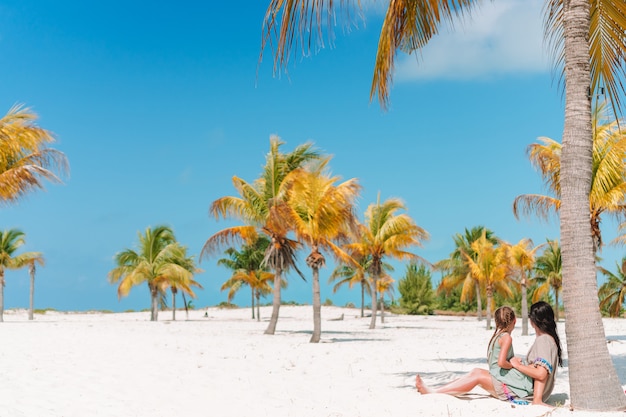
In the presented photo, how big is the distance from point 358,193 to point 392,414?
12.6 m

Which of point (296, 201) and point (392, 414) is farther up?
point (296, 201)

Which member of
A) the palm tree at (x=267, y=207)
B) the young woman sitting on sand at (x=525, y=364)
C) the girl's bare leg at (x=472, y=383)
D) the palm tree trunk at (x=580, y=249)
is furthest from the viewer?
the palm tree at (x=267, y=207)

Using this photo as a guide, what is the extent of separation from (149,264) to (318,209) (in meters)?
19.6

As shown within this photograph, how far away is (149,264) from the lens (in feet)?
117

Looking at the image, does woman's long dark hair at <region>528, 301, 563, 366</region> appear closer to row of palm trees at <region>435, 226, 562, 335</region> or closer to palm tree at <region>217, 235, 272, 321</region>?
row of palm trees at <region>435, 226, 562, 335</region>

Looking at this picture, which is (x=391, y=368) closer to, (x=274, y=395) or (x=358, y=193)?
(x=274, y=395)

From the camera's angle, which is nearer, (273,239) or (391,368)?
(391,368)

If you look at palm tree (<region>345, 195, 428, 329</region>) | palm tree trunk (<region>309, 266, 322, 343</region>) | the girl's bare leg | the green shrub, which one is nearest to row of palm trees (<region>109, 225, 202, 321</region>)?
palm tree (<region>345, 195, 428, 329</region>)

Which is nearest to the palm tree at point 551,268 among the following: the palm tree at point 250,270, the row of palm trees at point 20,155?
the palm tree at point 250,270

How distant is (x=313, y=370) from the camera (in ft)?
40.7

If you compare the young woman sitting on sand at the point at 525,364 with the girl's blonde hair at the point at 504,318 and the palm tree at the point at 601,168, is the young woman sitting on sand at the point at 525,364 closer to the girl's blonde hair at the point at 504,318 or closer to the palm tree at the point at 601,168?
the girl's blonde hair at the point at 504,318

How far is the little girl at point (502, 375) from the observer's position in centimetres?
712

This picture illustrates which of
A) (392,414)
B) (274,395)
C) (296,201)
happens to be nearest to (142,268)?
(296,201)

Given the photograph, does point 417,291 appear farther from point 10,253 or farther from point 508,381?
point 508,381
